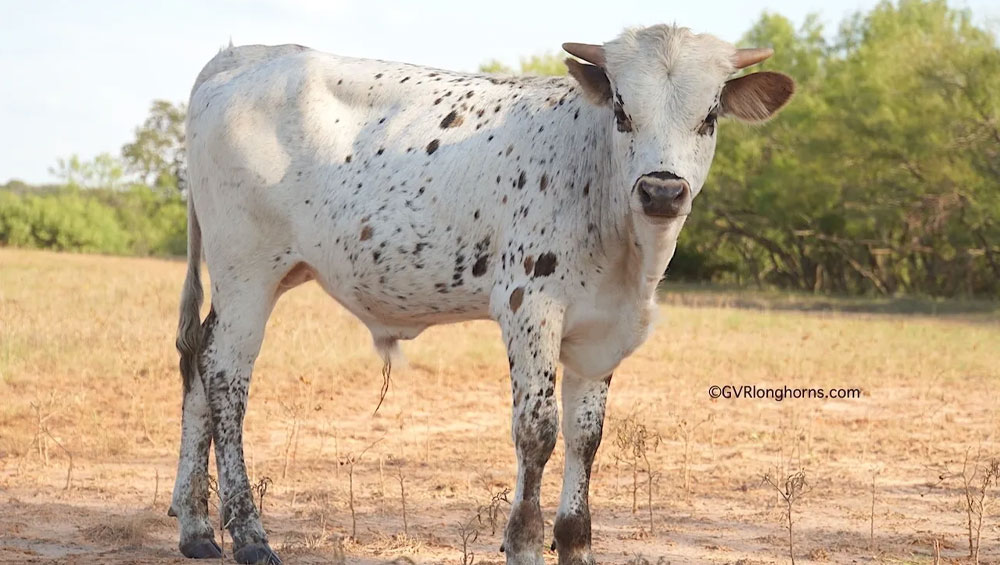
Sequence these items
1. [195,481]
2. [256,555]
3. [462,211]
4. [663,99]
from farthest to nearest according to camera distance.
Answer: [195,481], [256,555], [462,211], [663,99]

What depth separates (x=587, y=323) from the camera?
5.51 m

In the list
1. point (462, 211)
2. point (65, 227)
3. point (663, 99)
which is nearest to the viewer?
point (663, 99)

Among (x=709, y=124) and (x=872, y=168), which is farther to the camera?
(x=872, y=168)

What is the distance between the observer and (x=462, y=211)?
5.81 metres

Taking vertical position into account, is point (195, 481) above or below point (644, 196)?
below

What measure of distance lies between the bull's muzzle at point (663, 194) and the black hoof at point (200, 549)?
294cm

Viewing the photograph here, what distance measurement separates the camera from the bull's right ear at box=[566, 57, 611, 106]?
539cm

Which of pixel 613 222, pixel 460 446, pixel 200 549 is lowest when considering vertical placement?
pixel 200 549

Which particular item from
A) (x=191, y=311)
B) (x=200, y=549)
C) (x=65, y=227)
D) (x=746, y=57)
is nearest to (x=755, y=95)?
(x=746, y=57)

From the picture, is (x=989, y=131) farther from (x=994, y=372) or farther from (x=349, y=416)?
(x=349, y=416)

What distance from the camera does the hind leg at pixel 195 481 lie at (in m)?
6.29

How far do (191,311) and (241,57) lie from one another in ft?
5.07

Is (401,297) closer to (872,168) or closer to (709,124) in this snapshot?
(709,124)

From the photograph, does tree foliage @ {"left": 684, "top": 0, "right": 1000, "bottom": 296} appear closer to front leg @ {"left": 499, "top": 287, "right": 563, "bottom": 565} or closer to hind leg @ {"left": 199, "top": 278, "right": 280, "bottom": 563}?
hind leg @ {"left": 199, "top": 278, "right": 280, "bottom": 563}
